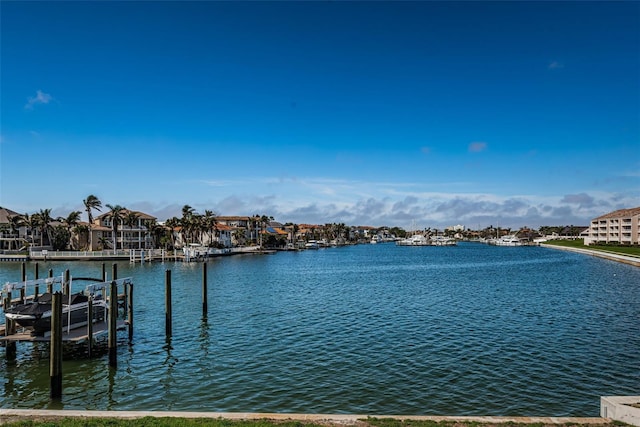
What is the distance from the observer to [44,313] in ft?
76.5

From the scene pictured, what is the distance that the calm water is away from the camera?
17406 millimetres

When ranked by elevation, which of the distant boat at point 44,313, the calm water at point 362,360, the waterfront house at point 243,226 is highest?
the waterfront house at point 243,226

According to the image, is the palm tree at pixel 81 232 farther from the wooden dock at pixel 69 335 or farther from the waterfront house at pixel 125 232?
the wooden dock at pixel 69 335

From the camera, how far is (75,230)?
4446 inches

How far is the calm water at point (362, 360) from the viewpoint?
57.1 ft

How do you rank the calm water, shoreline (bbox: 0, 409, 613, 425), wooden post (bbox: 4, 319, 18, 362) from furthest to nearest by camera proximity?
wooden post (bbox: 4, 319, 18, 362) < the calm water < shoreline (bbox: 0, 409, 613, 425)

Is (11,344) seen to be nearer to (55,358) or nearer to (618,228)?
(55,358)

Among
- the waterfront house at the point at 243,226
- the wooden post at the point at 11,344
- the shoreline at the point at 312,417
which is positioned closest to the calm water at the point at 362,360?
the wooden post at the point at 11,344

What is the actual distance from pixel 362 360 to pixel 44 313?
16.3 m

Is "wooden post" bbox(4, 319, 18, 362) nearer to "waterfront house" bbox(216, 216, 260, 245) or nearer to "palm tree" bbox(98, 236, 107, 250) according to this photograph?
"palm tree" bbox(98, 236, 107, 250)

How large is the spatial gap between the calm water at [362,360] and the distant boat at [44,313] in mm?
1671

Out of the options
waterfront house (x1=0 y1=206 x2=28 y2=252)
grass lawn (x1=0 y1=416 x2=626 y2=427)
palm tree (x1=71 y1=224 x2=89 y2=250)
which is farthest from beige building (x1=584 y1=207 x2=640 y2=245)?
waterfront house (x1=0 y1=206 x2=28 y2=252)

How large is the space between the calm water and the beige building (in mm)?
131331

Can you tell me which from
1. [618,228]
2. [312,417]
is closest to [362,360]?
[312,417]
